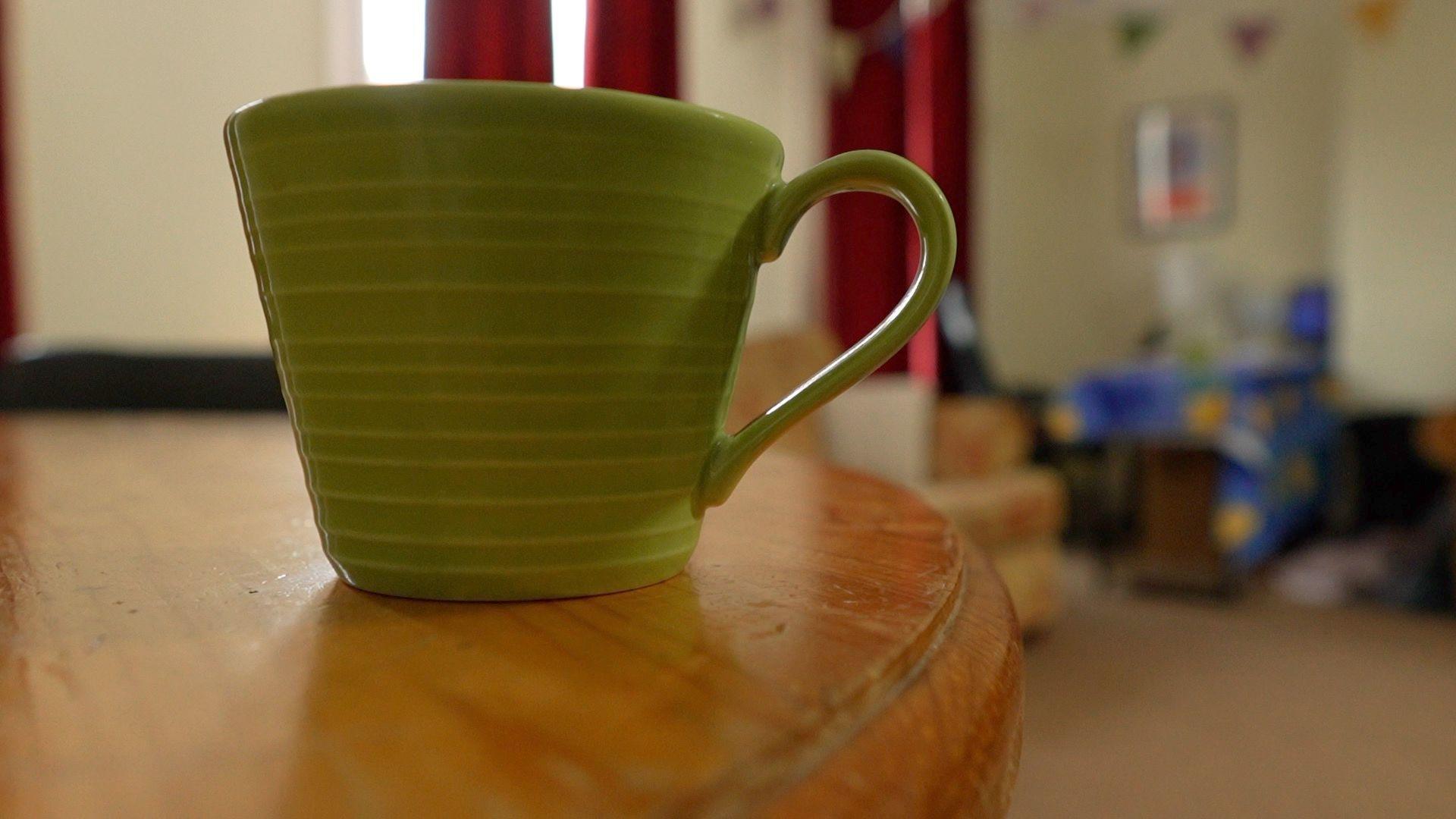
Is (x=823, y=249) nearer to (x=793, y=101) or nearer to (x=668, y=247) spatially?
(x=793, y=101)

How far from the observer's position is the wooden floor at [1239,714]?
64.3 inches

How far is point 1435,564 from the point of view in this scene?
2779 mm

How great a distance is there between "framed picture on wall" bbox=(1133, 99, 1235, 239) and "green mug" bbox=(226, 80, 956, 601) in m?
4.97

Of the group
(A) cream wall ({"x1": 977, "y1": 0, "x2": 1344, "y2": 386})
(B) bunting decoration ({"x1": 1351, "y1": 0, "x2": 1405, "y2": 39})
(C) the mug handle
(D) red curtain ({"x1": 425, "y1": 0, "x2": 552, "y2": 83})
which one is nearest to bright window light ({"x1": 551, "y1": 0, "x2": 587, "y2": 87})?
(D) red curtain ({"x1": 425, "y1": 0, "x2": 552, "y2": 83})

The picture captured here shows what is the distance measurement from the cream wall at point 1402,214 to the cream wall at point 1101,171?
1.76ft

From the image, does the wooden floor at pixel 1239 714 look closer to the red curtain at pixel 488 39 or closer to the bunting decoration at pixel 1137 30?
the red curtain at pixel 488 39

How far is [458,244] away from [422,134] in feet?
0.09

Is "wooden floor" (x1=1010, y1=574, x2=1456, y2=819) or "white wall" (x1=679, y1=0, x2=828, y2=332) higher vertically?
"white wall" (x1=679, y1=0, x2=828, y2=332)

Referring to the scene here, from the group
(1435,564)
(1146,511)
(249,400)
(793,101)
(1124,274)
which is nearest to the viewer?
(249,400)

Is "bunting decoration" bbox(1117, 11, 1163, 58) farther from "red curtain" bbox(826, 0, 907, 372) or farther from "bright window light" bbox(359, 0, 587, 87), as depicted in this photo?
"bright window light" bbox(359, 0, 587, 87)

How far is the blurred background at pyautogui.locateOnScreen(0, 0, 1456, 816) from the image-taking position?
6.63ft

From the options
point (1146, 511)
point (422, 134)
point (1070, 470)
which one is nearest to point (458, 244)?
point (422, 134)

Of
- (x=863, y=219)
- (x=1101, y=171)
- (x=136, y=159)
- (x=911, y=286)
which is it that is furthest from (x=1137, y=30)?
(x=911, y=286)

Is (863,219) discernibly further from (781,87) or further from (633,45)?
(633,45)
